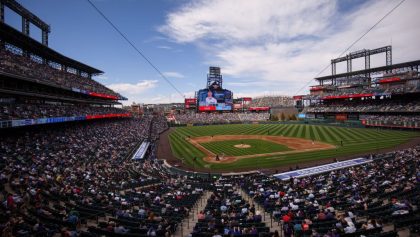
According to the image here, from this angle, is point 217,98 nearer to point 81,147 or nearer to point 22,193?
point 81,147

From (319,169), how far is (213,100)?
72.6 meters

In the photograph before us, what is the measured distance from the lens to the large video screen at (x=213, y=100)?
94.1 metres

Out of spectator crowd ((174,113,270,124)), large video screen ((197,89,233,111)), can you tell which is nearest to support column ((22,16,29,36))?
spectator crowd ((174,113,270,124))

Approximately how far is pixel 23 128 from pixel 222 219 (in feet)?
95.4

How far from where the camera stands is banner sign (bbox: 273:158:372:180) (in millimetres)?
21891

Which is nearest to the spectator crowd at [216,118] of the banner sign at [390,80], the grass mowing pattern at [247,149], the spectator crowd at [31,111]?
the banner sign at [390,80]

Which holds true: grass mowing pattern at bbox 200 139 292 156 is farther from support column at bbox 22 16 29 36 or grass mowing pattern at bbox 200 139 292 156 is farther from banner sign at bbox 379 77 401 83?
banner sign at bbox 379 77 401 83

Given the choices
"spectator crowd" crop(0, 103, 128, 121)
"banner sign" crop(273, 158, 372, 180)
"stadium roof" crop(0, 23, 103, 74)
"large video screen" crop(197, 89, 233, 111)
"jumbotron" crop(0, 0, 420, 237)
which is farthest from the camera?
"large video screen" crop(197, 89, 233, 111)

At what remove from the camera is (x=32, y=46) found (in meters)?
37.3

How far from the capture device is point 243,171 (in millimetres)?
25172

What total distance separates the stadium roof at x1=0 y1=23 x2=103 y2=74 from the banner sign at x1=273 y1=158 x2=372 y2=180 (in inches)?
1457

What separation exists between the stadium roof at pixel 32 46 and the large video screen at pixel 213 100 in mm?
→ 48114

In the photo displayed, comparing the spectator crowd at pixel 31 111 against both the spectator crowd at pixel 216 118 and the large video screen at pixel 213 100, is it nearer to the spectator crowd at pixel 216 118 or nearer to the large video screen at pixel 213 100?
the spectator crowd at pixel 216 118

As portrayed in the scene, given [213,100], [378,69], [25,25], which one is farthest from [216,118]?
[25,25]
